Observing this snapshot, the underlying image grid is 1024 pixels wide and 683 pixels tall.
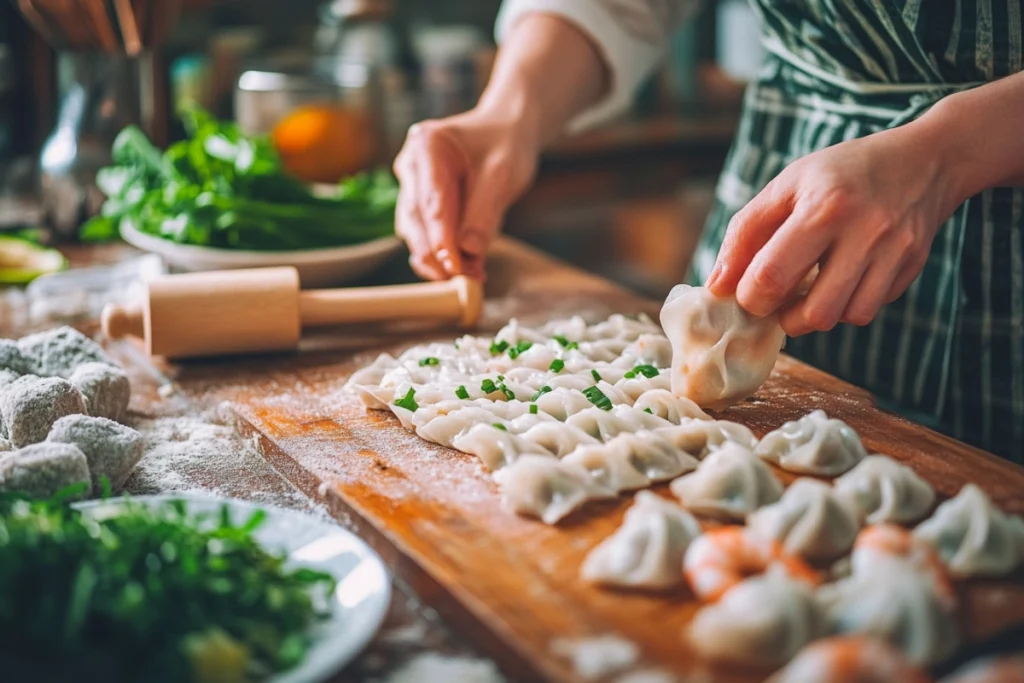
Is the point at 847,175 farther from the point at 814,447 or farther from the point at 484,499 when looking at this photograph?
the point at 484,499

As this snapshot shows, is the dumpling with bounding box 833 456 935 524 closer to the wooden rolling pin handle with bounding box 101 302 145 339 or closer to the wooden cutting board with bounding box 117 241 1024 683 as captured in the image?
the wooden cutting board with bounding box 117 241 1024 683

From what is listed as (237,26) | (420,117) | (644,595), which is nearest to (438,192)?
(644,595)

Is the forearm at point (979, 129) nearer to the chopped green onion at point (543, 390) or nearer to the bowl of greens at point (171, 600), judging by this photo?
the chopped green onion at point (543, 390)

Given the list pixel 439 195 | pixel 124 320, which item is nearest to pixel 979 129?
pixel 439 195

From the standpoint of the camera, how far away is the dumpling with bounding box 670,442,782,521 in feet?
4.46

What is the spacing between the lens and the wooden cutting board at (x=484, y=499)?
3.71 feet

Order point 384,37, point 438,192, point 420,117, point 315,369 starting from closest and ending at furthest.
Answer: point 315,369 < point 438,192 < point 420,117 < point 384,37

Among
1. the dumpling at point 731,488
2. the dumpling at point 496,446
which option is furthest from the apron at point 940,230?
the dumpling at point 496,446

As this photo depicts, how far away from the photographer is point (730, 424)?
62.2 inches

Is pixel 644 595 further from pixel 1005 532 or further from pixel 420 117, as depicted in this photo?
pixel 420 117

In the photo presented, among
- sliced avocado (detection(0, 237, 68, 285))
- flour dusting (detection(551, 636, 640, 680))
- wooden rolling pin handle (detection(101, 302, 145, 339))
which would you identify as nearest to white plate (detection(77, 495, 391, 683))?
flour dusting (detection(551, 636, 640, 680))

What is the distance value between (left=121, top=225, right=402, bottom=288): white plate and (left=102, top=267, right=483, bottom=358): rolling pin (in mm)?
220

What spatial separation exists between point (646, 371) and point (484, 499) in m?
0.50

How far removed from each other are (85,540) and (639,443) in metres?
0.75
